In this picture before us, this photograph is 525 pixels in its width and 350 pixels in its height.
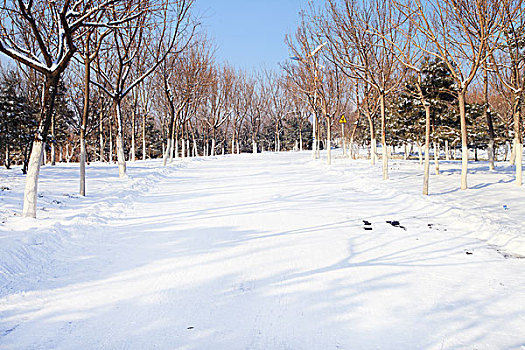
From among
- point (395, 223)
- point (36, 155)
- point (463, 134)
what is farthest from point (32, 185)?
point (463, 134)

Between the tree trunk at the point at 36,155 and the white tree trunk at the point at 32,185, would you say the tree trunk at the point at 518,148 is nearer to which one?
the tree trunk at the point at 36,155

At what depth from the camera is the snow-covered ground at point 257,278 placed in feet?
9.34

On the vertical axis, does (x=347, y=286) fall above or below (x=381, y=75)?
below

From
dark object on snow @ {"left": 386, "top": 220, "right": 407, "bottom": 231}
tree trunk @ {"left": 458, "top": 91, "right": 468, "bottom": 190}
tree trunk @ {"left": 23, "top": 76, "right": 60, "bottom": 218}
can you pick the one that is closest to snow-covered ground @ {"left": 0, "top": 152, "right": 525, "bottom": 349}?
dark object on snow @ {"left": 386, "top": 220, "right": 407, "bottom": 231}

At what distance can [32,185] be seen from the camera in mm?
6129

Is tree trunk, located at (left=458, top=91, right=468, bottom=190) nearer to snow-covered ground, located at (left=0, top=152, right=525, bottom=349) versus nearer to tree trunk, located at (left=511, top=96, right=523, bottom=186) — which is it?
tree trunk, located at (left=511, top=96, right=523, bottom=186)

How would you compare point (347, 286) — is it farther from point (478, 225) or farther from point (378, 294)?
point (478, 225)

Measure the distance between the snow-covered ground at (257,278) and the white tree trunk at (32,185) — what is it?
10.4 inches

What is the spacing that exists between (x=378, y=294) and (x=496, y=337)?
108 centimetres

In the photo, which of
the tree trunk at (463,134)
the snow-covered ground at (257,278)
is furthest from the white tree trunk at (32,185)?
the tree trunk at (463,134)

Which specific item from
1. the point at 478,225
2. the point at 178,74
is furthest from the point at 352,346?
the point at 178,74

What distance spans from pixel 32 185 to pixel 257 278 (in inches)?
194

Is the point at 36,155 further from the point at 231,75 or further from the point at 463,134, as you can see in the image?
the point at 231,75

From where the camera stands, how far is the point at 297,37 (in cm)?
2355
